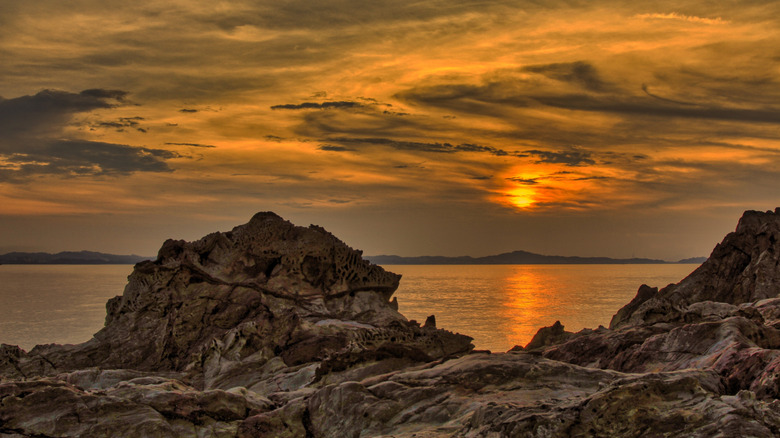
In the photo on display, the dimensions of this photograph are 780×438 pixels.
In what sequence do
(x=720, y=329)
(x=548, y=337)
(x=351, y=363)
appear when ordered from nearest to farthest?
(x=720, y=329) → (x=351, y=363) → (x=548, y=337)

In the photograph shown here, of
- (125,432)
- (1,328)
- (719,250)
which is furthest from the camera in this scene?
(1,328)

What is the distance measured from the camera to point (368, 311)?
115 feet

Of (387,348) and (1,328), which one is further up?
(387,348)

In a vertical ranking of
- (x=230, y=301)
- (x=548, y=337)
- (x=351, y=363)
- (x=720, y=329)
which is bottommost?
(x=548, y=337)

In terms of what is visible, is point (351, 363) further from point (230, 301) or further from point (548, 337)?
point (548, 337)

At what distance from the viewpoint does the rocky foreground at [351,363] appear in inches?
499

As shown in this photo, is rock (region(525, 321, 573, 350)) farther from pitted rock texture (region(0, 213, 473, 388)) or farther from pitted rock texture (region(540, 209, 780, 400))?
pitted rock texture (region(0, 213, 473, 388))

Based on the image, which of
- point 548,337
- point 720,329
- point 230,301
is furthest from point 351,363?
point 548,337

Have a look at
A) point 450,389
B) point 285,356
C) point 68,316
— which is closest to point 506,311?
point 68,316

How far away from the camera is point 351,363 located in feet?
70.4

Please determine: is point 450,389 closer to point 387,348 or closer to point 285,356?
point 387,348

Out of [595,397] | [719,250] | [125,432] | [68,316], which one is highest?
[719,250]

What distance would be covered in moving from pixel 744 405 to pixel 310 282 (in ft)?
86.8

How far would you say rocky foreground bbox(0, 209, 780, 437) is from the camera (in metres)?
12.7
